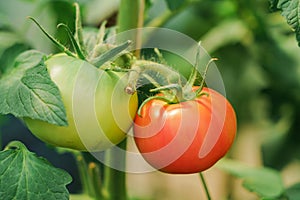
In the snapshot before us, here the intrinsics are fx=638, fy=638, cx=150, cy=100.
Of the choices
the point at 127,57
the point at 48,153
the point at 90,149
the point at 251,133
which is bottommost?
the point at 48,153

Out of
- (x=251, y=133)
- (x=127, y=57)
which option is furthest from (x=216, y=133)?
(x=251, y=133)

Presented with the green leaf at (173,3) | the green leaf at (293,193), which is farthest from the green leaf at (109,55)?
the green leaf at (293,193)

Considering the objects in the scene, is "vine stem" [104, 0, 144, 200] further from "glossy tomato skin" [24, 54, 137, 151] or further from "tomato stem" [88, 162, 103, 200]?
"glossy tomato skin" [24, 54, 137, 151]

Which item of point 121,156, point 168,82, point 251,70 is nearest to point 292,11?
point 168,82

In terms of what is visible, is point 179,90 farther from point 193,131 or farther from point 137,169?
point 137,169

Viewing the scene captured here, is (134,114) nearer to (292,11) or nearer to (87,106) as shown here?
(87,106)
